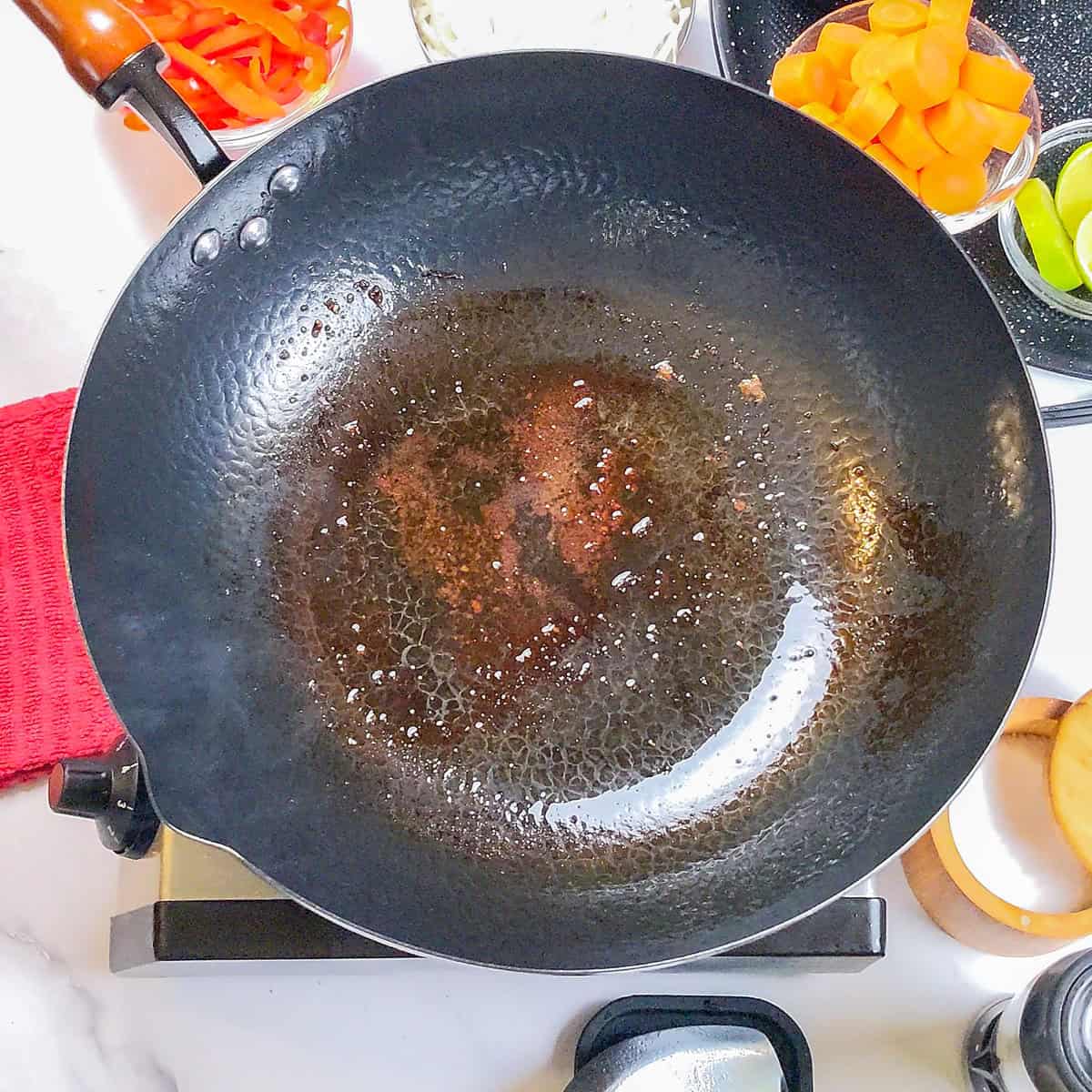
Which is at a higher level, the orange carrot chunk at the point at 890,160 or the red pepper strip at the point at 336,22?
the red pepper strip at the point at 336,22

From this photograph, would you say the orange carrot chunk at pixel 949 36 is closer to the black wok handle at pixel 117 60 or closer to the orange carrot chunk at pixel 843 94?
the orange carrot chunk at pixel 843 94

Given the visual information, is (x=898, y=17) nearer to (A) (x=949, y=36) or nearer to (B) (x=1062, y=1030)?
(A) (x=949, y=36)

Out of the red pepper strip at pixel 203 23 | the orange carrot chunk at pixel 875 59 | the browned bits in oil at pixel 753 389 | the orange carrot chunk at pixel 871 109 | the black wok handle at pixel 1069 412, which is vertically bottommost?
the black wok handle at pixel 1069 412

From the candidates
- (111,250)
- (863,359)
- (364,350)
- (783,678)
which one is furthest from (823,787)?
(111,250)

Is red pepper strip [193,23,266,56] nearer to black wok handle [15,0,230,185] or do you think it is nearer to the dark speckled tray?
black wok handle [15,0,230,185]

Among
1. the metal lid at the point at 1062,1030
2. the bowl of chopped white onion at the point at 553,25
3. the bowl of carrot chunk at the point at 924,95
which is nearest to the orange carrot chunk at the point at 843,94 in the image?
the bowl of carrot chunk at the point at 924,95

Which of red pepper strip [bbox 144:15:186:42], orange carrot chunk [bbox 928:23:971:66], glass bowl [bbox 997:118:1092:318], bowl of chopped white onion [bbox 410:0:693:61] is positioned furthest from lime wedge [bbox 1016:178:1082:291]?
red pepper strip [bbox 144:15:186:42]
